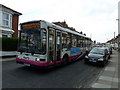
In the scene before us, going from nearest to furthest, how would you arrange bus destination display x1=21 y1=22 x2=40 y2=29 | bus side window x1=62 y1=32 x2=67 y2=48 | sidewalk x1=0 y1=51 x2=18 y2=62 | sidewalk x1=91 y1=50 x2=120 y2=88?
sidewalk x1=91 y1=50 x2=120 y2=88
bus destination display x1=21 y1=22 x2=40 y2=29
bus side window x1=62 y1=32 x2=67 y2=48
sidewalk x1=0 y1=51 x2=18 y2=62

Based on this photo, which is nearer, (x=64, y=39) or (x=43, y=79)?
(x=43, y=79)

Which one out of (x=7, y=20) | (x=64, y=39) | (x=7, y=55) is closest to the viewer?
(x=64, y=39)

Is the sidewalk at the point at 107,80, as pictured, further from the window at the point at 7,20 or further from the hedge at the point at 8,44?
the window at the point at 7,20

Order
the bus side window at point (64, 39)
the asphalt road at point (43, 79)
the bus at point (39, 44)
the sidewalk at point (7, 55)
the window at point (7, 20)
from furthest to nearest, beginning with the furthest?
1. the window at point (7, 20)
2. the sidewalk at point (7, 55)
3. the bus side window at point (64, 39)
4. the bus at point (39, 44)
5. the asphalt road at point (43, 79)

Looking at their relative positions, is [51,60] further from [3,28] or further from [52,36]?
[3,28]

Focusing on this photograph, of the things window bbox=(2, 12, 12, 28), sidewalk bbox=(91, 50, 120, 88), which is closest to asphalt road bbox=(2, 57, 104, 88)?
sidewalk bbox=(91, 50, 120, 88)

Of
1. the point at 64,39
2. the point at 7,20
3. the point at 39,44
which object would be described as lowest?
the point at 39,44

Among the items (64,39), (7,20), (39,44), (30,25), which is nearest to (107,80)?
(64,39)

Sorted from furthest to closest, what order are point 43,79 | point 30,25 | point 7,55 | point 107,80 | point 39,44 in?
point 7,55, point 30,25, point 39,44, point 107,80, point 43,79

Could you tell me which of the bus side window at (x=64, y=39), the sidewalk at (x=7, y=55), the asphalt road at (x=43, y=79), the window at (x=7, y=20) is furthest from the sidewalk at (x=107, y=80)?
the window at (x=7, y=20)

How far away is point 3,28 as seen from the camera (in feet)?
48.1

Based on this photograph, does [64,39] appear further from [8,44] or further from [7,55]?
[8,44]

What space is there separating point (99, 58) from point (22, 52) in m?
6.28

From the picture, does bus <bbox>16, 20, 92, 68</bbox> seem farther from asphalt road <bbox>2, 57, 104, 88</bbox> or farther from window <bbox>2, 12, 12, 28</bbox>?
window <bbox>2, 12, 12, 28</bbox>
